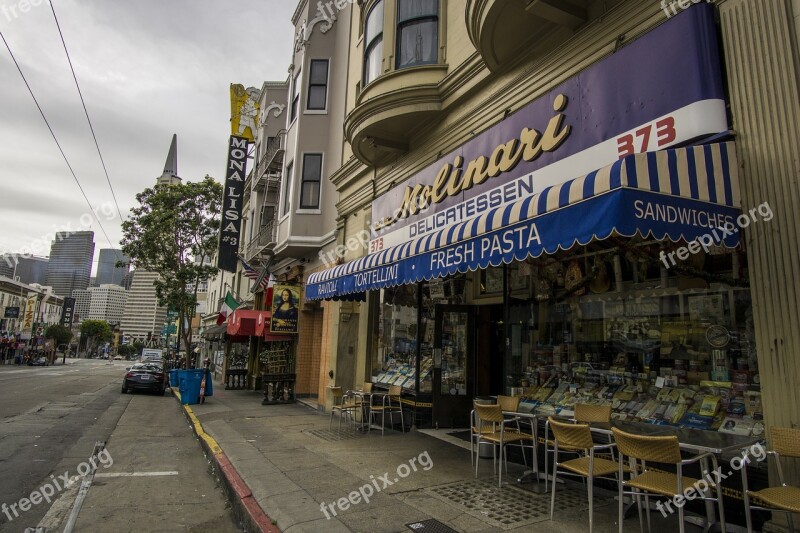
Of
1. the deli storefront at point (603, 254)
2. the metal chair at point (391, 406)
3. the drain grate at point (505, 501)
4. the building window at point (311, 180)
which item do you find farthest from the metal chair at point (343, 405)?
the building window at point (311, 180)

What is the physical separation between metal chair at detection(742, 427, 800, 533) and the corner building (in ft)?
0.58

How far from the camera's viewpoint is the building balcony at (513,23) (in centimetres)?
652

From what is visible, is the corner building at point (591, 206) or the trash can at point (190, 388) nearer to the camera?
the corner building at point (591, 206)

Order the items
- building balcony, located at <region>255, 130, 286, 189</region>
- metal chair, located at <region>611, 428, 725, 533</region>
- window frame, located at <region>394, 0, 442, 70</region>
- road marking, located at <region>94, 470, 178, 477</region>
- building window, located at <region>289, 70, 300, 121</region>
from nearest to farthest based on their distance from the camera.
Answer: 1. metal chair, located at <region>611, 428, 725, 533</region>
2. road marking, located at <region>94, 470, 178, 477</region>
3. window frame, located at <region>394, 0, 442, 70</region>
4. building window, located at <region>289, 70, 300, 121</region>
5. building balcony, located at <region>255, 130, 286, 189</region>

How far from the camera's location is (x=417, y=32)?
10.3 metres

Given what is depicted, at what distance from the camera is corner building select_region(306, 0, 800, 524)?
433cm

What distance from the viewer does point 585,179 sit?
4.65m

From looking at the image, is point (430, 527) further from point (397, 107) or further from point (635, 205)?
point (397, 107)

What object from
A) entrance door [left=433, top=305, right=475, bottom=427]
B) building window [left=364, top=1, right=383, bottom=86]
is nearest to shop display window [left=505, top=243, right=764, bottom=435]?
entrance door [left=433, top=305, right=475, bottom=427]

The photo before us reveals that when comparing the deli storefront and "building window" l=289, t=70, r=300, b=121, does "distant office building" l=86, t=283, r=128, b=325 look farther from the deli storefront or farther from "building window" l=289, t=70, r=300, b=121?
the deli storefront

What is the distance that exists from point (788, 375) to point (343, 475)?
16.6ft

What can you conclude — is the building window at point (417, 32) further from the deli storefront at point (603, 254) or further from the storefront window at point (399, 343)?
the storefront window at point (399, 343)

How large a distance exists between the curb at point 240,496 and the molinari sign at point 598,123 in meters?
5.28

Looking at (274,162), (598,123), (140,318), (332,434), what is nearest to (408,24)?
(598,123)
